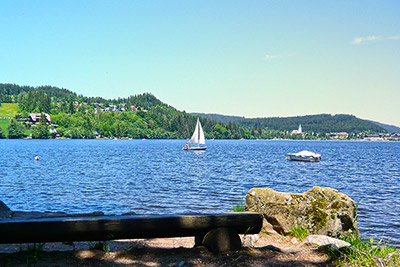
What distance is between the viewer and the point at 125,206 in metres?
19.5

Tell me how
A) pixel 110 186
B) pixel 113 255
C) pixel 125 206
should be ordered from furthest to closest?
1. pixel 110 186
2. pixel 125 206
3. pixel 113 255

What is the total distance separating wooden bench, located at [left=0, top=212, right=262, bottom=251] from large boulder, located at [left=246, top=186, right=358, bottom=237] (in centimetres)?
344

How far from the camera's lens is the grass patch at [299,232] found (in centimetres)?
892

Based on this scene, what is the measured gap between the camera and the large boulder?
8750 millimetres

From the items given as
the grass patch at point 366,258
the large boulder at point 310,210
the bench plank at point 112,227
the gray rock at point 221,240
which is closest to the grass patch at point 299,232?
the large boulder at point 310,210

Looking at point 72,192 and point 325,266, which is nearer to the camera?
point 325,266

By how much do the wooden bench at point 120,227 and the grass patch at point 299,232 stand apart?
131 inches

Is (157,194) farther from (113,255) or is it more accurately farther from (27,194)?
(113,255)

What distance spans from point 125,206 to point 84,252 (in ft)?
45.6

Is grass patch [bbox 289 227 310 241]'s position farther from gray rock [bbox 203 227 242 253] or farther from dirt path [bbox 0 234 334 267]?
gray rock [bbox 203 227 242 253]

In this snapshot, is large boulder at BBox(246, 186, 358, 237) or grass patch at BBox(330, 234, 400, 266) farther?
large boulder at BBox(246, 186, 358, 237)

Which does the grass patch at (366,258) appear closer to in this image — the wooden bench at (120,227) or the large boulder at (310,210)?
the wooden bench at (120,227)

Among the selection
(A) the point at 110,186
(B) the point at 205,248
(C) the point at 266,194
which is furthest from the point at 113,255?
(A) the point at 110,186

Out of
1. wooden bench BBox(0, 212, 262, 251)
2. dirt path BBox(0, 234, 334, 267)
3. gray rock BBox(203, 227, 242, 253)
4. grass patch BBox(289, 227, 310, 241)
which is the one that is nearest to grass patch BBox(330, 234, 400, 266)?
dirt path BBox(0, 234, 334, 267)
